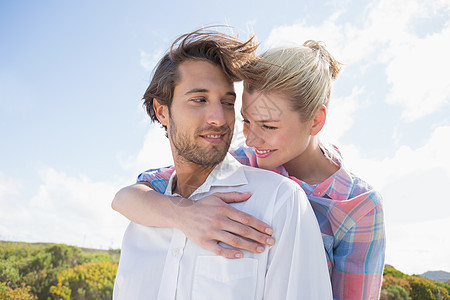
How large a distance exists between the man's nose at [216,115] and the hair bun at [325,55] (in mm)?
657

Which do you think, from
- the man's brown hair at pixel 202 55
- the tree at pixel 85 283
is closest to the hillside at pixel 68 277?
the tree at pixel 85 283

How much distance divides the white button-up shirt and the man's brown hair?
61 centimetres

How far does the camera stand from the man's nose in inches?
81.5

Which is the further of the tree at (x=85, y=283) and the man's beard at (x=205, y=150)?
the tree at (x=85, y=283)

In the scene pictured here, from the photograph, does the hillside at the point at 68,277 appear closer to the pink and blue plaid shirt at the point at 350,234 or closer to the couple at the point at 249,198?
the couple at the point at 249,198

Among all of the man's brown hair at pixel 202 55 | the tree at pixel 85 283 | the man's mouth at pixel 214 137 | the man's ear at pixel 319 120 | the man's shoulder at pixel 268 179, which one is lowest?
the tree at pixel 85 283

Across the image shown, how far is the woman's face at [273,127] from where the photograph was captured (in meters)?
2.04

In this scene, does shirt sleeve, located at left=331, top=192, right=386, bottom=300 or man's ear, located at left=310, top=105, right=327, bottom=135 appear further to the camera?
man's ear, located at left=310, top=105, right=327, bottom=135

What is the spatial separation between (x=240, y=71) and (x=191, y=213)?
0.80 metres

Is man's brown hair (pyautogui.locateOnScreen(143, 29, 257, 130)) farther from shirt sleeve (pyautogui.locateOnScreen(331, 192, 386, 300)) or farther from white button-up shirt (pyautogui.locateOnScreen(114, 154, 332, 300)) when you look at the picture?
shirt sleeve (pyautogui.locateOnScreen(331, 192, 386, 300))

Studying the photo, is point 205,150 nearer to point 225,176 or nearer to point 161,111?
point 225,176

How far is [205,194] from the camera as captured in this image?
2.08 metres

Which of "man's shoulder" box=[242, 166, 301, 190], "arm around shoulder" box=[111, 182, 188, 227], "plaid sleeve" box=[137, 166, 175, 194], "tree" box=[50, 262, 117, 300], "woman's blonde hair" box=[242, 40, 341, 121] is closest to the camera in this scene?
"man's shoulder" box=[242, 166, 301, 190]

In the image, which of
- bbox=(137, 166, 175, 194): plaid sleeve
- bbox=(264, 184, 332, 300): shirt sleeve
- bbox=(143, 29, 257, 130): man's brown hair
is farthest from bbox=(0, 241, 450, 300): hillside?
bbox=(264, 184, 332, 300): shirt sleeve
